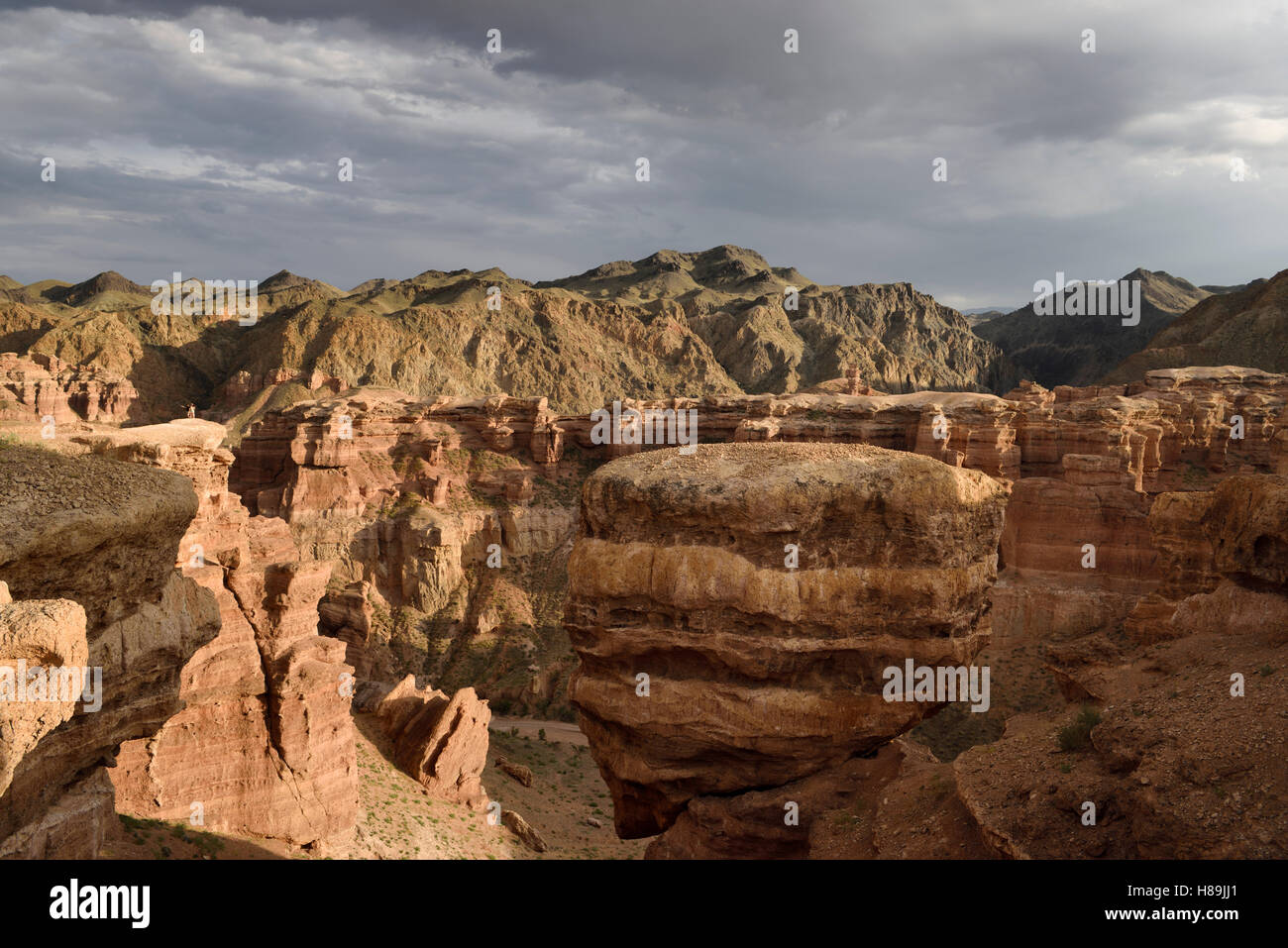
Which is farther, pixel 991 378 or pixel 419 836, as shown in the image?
pixel 991 378

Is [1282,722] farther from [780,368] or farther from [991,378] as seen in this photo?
[991,378]

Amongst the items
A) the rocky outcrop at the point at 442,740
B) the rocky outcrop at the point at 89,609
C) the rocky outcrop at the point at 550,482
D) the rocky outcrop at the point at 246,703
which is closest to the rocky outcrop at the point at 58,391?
the rocky outcrop at the point at 550,482

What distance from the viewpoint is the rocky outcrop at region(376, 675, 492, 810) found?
1214 inches

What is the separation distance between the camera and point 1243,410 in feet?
182

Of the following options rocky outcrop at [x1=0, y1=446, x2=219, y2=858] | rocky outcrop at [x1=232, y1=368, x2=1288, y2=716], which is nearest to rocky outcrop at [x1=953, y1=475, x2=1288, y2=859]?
rocky outcrop at [x1=0, y1=446, x2=219, y2=858]

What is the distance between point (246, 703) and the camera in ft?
76.3

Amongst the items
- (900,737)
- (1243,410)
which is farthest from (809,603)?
(1243,410)

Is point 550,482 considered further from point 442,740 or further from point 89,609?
point 89,609

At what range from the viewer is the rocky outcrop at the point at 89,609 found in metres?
9.13

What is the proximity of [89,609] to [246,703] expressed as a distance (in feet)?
47.7

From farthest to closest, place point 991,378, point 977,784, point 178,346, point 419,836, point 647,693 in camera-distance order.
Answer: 1. point 991,378
2. point 178,346
3. point 419,836
4. point 647,693
5. point 977,784

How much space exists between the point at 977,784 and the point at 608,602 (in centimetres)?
837

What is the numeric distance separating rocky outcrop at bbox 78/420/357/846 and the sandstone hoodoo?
10856 mm

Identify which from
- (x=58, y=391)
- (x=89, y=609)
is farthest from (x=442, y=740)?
(x=58, y=391)
